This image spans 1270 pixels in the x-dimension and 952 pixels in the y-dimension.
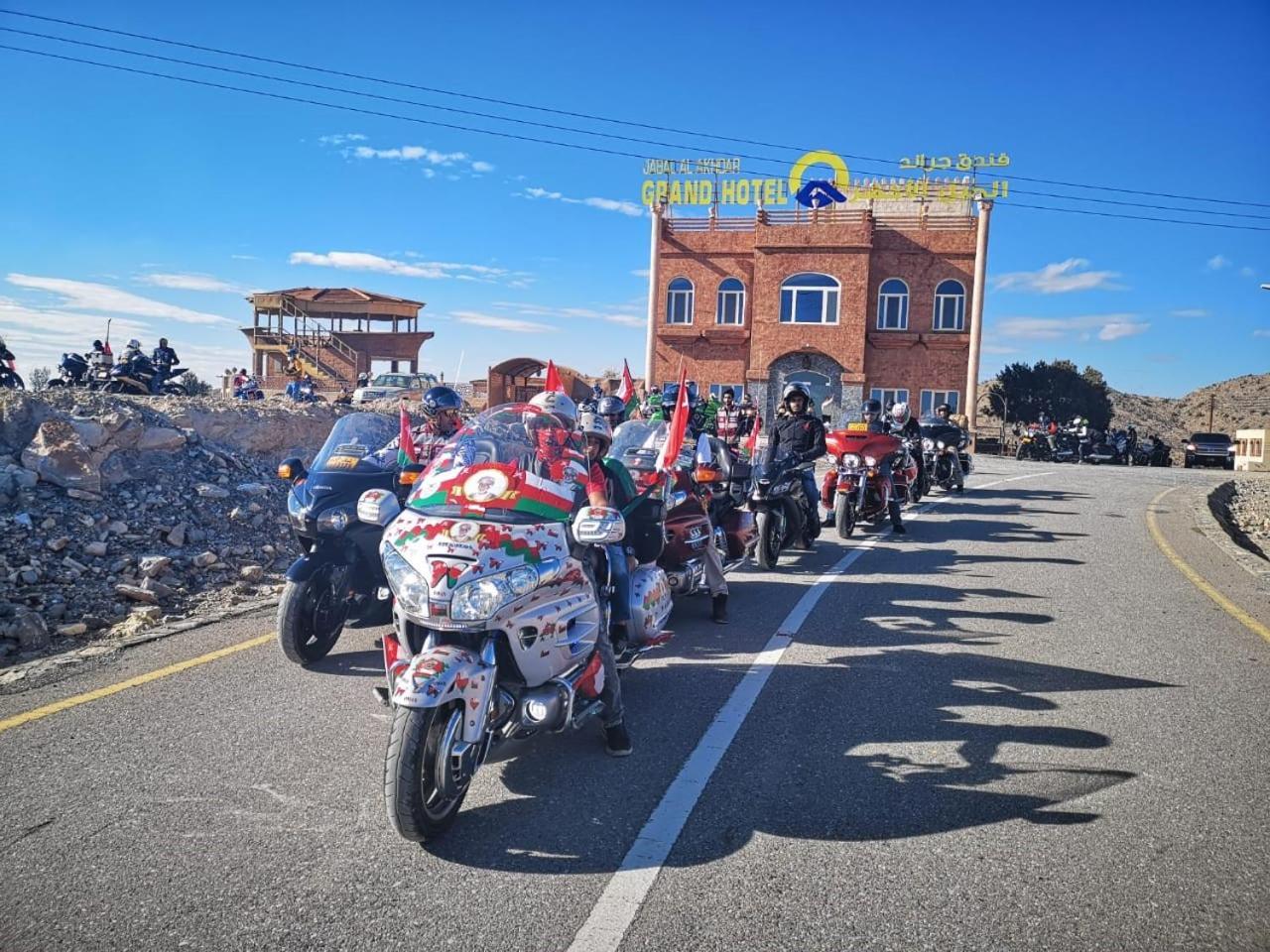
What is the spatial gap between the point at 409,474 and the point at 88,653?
259 centimetres

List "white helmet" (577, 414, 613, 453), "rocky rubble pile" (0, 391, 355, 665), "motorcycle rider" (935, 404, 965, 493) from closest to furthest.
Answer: "white helmet" (577, 414, 613, 453)
"rocky rubble pile" (0, 391, 355, 665)
"motorcycle rider" (935, 404, 965, 493)

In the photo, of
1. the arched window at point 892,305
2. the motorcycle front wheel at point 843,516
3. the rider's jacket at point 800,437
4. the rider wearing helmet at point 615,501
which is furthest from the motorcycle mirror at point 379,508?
the arched window at point 892,305

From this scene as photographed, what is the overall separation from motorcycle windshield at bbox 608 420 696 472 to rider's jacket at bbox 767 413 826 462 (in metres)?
3.04

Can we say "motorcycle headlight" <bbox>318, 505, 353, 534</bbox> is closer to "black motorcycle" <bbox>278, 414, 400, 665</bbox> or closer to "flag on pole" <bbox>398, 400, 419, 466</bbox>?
"black motorcycle" <bbox>278, 414, 400, 665</bbox>

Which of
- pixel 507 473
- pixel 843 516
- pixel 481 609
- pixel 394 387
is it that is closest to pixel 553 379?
pixel 507 473

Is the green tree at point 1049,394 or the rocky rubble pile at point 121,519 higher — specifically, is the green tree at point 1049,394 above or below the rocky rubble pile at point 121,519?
above

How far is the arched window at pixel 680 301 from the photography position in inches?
1704

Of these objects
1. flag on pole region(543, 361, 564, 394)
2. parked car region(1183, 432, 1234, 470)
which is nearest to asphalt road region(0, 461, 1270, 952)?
flag on pole region(543, 361, 564, 394)

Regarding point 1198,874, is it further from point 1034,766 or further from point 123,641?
point 123,641

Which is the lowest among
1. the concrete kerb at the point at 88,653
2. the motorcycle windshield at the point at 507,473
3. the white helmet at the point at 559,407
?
the concrete kerb at the point at 88,653

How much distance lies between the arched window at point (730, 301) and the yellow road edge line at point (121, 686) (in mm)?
37877

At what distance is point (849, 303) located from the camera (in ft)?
133

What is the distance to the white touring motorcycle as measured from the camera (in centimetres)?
349

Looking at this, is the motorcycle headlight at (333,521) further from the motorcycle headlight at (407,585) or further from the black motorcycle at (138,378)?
the black motorcycle at (138,378)
